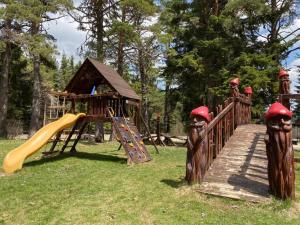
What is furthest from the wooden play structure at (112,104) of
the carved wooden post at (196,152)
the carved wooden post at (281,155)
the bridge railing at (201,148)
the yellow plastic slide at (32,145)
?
the carved wooden post at (281,155)

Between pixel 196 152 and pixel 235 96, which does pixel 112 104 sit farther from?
pixel 196 152

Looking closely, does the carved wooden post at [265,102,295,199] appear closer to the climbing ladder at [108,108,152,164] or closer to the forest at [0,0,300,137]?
the climbing ladder at [108,108,152,164]

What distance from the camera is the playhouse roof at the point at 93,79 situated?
465 inches

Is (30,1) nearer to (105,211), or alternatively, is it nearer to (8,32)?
(8,32)

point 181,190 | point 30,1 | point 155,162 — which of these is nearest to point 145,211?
point 181,190

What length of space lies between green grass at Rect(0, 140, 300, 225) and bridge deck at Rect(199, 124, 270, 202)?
28 centimetres

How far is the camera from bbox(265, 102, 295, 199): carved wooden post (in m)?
5.66

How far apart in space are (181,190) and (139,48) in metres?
15.2

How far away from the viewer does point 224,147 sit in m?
9.06

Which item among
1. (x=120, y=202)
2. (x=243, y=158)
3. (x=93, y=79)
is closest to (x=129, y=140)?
(x=93, y=79)

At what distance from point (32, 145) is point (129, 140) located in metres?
3.09

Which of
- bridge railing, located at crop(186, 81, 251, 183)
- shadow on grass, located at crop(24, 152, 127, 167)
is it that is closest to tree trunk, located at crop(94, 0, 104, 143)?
shadow on grass, located at crop(24, 152, 127, 167)

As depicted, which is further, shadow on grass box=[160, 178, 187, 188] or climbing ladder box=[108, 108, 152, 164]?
climbing ladder box=[108, 108, 152, 164]

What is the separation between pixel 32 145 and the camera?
32.8ft
